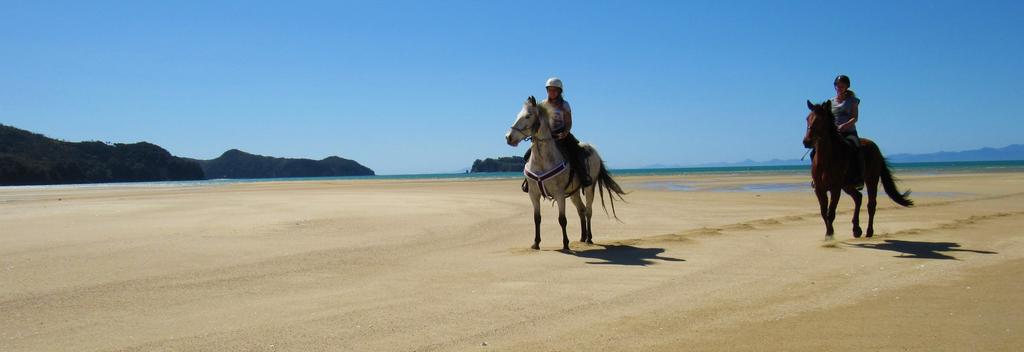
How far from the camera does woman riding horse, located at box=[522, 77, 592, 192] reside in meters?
9.36

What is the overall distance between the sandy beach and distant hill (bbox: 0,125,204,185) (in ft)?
273

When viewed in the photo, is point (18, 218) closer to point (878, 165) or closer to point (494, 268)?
point (494, 268)

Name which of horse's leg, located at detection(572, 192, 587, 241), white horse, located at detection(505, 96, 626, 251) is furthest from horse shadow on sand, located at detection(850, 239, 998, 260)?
white horse, located at detection(505, 96, 626, 251)

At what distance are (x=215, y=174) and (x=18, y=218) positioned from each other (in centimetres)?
18959

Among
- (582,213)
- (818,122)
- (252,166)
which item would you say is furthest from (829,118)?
(252,166)

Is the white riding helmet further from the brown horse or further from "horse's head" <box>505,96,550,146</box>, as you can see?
the brown horse

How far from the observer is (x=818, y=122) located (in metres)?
9.16

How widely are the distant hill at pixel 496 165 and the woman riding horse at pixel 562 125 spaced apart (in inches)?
6023

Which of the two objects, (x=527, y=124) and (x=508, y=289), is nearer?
(x=508, y=289)

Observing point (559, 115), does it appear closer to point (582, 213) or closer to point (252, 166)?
point (582, 213)

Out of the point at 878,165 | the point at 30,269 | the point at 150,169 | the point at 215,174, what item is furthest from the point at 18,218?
the point at 215,174

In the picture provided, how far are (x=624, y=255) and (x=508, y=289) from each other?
9.01 feet

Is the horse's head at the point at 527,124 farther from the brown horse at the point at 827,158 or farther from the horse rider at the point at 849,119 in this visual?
the horse rider at the point at 849,119

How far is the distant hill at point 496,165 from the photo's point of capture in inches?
6668
